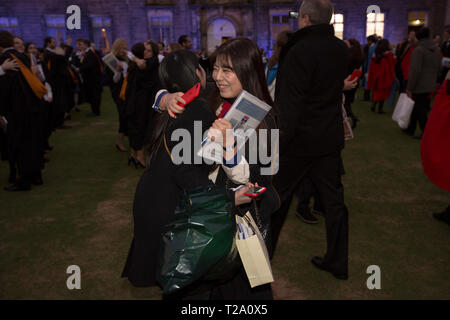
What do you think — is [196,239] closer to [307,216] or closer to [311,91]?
[311,91]

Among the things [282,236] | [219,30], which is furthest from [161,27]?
[282,236]

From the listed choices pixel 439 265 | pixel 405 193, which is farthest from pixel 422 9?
pixel 439 265

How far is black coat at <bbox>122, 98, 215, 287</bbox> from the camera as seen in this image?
171 cm

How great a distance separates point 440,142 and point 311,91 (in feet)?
5.78

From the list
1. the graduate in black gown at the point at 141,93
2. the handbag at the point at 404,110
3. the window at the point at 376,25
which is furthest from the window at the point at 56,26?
the handbag at the point at 404,110

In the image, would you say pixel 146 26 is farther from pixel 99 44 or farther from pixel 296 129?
pixel 296 129

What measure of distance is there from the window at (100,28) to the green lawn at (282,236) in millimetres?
20277

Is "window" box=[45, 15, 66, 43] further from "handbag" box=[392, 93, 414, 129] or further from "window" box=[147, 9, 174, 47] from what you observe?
"handbag" box=[392, 93, 414, 129]

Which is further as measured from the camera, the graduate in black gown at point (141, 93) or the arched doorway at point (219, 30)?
the arched doorway at point (219, 30)

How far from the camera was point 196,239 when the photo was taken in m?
1.55

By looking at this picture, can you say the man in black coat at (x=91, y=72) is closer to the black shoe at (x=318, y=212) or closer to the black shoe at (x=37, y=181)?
the black shoe at (x=37, y=181)

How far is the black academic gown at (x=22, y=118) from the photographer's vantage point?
5.00m

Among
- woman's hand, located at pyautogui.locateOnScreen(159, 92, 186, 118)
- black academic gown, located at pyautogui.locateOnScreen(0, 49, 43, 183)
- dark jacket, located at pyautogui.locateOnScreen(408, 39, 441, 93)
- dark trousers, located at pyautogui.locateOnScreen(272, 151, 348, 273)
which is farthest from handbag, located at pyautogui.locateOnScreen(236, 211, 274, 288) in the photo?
dark jacket, located at pyautogui.locateOnScreen(408, 39, 441, 93)
